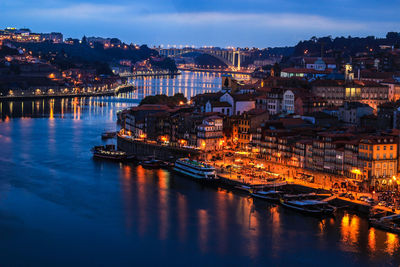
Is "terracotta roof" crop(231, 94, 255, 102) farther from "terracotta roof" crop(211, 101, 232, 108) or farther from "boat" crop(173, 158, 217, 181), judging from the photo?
"boat" crop(173, 158, 217, 181)

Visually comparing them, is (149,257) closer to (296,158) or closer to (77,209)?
(77,209)

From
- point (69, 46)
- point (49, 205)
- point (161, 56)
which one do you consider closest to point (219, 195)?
point (49, 205)

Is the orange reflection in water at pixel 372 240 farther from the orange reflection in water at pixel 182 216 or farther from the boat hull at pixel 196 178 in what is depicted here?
the boat hull at pixel 196 178

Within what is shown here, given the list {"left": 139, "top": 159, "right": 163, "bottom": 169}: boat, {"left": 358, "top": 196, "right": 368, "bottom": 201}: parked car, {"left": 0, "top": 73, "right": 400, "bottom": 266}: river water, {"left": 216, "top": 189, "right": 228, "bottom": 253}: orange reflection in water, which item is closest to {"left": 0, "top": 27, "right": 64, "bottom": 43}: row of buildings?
{"left": 139, "top": 159, "right": 163, "bottom": 169}: boat

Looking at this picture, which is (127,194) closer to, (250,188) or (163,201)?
(163,201)

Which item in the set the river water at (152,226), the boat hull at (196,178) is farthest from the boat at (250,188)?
the boat hull at (196,178)
